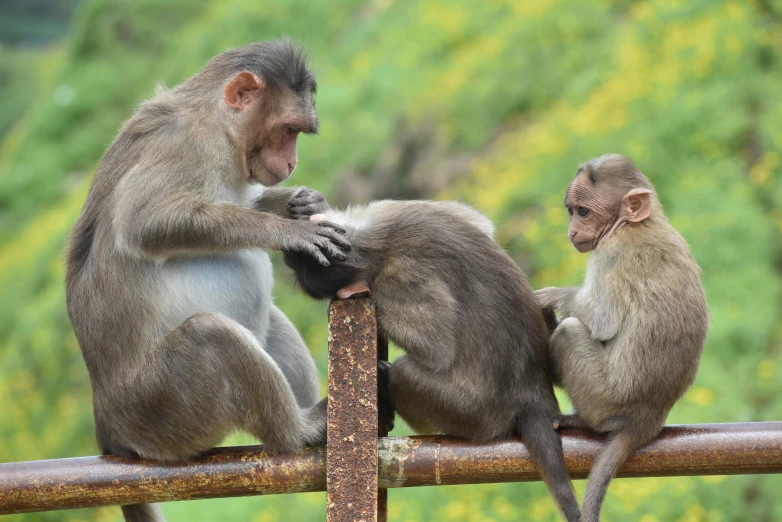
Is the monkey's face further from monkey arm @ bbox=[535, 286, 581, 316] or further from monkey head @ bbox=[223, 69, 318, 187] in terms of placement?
monkey head @ bbox=[223, 69, 318, 187]

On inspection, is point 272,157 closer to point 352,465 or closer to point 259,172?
point 259,172

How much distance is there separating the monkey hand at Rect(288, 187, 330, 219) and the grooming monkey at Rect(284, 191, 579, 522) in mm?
321

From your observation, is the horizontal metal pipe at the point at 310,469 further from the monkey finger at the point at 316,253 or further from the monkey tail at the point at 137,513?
the monkey finger at the point at 316,253

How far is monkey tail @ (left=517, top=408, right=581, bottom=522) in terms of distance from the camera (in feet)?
11.1

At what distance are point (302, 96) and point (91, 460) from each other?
6.10ft

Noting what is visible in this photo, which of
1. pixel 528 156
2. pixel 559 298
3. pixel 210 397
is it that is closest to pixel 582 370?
pixel 559 298

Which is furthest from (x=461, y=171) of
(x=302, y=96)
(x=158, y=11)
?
(x=158, y=11)

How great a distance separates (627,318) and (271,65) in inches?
73.8

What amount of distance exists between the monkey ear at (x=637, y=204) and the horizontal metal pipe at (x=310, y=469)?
100 cm

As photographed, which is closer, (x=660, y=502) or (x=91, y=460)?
(x=91, y=460)

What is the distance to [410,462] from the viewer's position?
3340 millimetres

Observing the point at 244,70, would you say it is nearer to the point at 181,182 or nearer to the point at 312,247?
the point at 181,182

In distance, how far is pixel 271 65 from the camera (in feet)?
14.4

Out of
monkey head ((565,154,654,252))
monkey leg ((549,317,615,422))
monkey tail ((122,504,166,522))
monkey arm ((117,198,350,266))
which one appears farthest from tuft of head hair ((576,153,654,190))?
monkey tail ((122,504,166,522))
